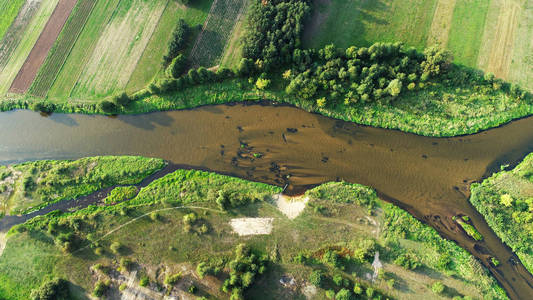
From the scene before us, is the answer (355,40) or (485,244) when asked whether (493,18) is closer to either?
(355,40)

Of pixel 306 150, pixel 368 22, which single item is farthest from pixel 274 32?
pixel 306 150

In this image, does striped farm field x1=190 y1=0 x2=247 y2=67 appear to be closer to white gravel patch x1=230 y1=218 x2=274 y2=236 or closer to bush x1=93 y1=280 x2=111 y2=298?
white gravel patch x1=230 y1=218 x2=274 y2=236

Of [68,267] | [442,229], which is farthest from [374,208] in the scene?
[68,267]

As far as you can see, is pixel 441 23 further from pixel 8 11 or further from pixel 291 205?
pixel 8 11

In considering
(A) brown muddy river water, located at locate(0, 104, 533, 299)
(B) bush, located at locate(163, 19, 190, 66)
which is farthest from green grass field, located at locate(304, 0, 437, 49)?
(B) bush, located at locate(163, 19, 190, 66)

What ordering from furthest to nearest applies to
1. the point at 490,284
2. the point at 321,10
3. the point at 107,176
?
the point at 321,10
the point at 107,176
the point at 490,284

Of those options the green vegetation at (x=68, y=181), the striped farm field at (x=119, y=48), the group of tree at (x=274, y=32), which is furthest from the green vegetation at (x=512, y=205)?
the striped farm field at (x=119, y=48)

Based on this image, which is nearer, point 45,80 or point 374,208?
point 374,208
